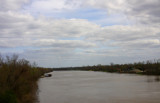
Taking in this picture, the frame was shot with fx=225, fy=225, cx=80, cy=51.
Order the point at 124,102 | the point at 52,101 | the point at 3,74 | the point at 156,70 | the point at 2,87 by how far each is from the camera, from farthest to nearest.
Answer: the point at 156,70
the point at 52,101
the point at 124,102
the point at 3,74
the point at 2,87

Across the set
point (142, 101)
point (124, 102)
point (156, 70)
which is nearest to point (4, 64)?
point (124, 102)

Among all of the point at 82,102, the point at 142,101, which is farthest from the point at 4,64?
the point at 142,101

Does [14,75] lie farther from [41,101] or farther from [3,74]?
[41,101]

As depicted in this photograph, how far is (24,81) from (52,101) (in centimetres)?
398

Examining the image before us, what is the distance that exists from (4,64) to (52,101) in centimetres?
649

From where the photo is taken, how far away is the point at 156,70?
68375mm

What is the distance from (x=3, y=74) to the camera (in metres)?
17.8

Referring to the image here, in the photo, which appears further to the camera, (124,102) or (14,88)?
→ (124,102)

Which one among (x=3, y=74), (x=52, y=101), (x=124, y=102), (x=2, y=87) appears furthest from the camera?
(x=52, y=101)

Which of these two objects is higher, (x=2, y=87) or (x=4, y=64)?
(x=4, y=64)

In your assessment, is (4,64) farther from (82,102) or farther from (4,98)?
(82,102)

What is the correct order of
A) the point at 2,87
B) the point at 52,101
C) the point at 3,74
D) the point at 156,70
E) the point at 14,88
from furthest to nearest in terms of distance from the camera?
the point at 156,70, the point at 52,101, the point at 14,88, the point at 3,74, the point at 2,87

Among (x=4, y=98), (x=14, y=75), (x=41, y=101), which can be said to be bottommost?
(x=41, y=101)

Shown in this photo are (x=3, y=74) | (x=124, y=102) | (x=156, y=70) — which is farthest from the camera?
(x=156, y=70)
